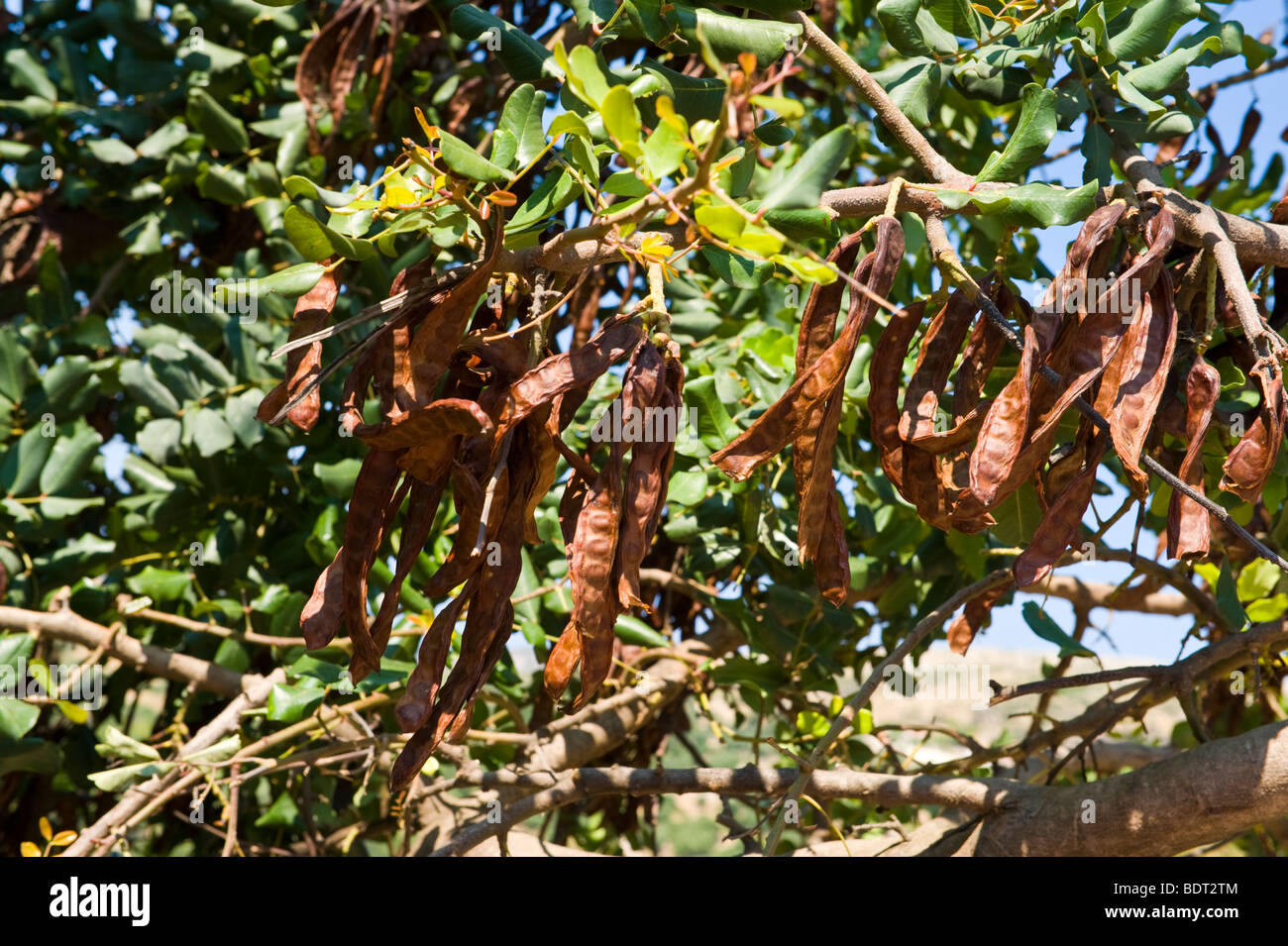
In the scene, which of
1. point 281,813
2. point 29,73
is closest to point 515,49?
point 281,813

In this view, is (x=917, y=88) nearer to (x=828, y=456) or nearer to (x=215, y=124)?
(x=828, y=456)

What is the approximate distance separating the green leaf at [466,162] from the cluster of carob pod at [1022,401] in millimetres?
272

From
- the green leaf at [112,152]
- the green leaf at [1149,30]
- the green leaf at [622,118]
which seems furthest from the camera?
the green leaf at [112,152]

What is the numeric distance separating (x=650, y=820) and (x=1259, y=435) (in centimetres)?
165

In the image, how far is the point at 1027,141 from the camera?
3.36 ft

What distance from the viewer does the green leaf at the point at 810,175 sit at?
0.77 metres

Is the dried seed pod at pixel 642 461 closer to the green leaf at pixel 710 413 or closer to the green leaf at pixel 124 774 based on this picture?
the green leaf at pixel 710 413

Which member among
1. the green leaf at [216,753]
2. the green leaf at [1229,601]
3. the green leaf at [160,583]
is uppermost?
the green leaf at [160,583]

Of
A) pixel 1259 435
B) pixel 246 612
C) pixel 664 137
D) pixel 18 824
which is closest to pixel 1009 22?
pixel 1259 435

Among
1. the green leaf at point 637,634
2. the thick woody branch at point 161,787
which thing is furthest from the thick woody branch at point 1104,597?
the thick woody branch at point 161,787

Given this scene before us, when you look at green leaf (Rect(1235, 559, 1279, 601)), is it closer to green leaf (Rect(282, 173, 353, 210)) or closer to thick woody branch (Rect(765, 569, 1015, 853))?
thick woody branch (Rect(765, 569, 1015, 853))

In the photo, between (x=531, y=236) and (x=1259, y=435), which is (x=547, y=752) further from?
(x=1259, y=435)

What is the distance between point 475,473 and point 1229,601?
111cm
